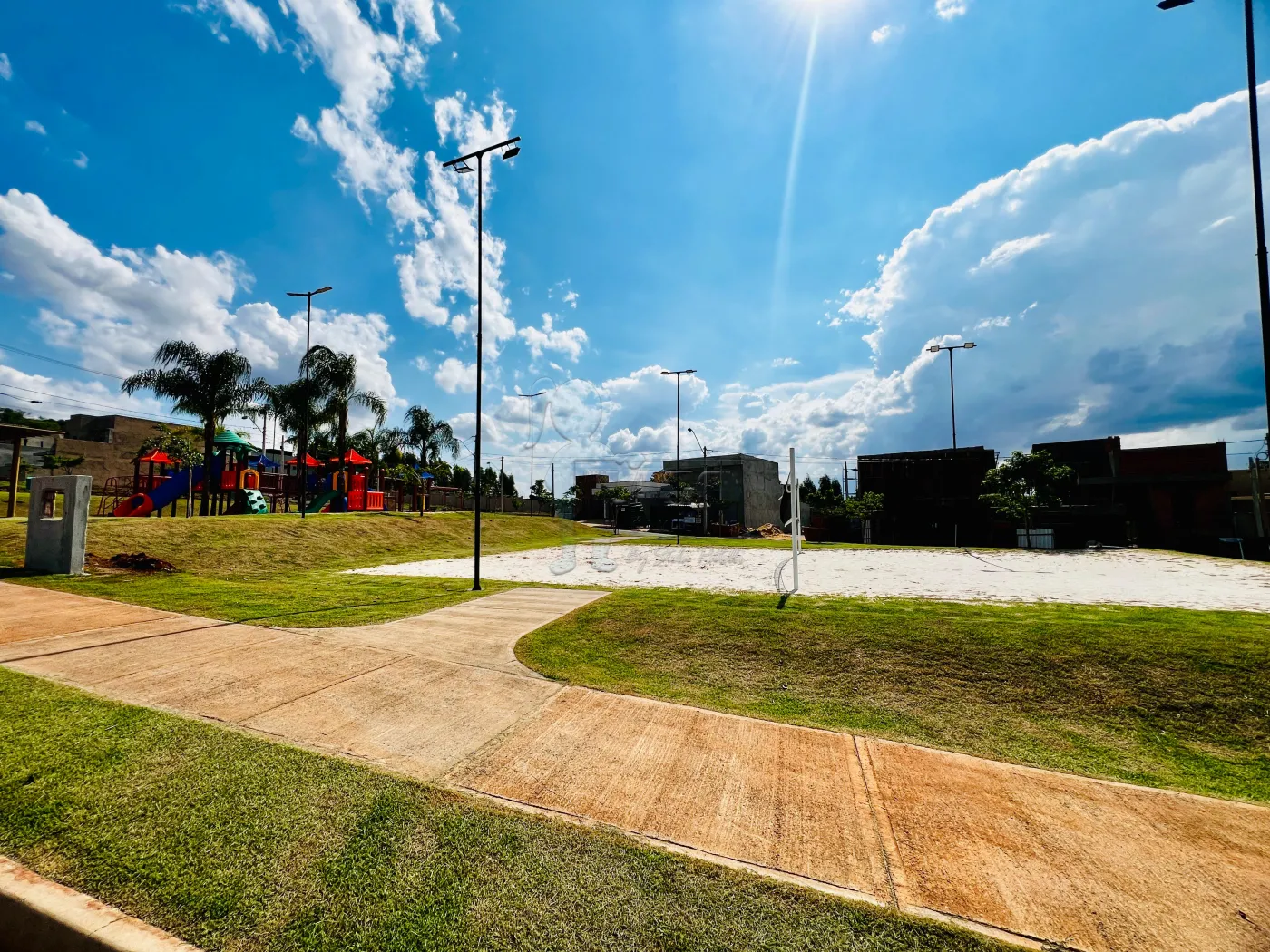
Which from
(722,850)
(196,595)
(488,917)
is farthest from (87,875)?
(196,595)

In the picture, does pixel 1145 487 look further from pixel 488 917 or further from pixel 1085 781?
pixel 488 917

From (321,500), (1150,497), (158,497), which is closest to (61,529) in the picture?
(158,497)

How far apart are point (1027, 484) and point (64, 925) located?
41.0m

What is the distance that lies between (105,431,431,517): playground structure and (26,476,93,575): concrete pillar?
452 inches

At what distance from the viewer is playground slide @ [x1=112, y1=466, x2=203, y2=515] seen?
23391 millimetres

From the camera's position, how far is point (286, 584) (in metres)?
12.4

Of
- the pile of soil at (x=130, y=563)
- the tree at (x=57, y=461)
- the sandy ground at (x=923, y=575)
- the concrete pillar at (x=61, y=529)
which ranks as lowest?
the sandy ground at (x=923, y=575)

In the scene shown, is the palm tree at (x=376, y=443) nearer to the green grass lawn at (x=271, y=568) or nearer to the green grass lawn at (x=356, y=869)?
the green grass lawn at (x=271, y=568)

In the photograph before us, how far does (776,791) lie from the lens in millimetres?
3828

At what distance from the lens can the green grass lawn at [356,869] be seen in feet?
8.04

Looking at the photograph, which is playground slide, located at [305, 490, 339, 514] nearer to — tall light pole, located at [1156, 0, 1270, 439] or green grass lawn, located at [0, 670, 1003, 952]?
green grass lawn, located at [0, 670, 1003, 952]

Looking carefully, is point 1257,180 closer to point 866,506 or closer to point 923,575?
point 923,575

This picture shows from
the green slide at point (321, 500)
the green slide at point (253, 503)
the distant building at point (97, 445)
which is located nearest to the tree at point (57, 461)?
the distant building at point (97, 445)

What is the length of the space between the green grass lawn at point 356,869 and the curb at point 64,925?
68mm
